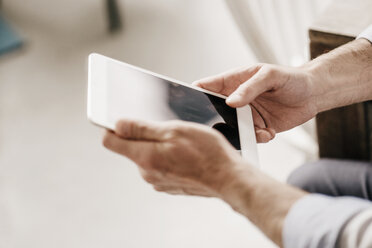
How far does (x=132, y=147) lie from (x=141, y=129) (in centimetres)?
3

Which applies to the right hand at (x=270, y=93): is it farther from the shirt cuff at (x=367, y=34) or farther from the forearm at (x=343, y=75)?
the shirt cuff at (x=367, y=34)

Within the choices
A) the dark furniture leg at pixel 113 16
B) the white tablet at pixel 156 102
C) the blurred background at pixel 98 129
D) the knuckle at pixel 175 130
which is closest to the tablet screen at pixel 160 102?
the white tablet at pixel 156 102

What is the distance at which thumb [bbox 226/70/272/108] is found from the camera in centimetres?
85

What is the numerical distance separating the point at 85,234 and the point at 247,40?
28.4 inches

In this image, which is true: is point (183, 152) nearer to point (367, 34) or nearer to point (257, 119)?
point (257, 119)

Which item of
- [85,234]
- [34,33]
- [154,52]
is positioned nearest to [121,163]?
[85,234]

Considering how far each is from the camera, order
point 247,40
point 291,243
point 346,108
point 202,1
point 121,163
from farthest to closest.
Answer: point 202,1 → point 121,163 → point 247,40 → point 346,108 → point 291,243

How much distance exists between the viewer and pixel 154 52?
76.8 inches

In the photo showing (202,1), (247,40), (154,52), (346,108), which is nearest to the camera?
(346,108)

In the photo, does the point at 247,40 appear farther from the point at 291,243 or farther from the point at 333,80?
the point at 291,243

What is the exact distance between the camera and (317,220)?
1.98 feet

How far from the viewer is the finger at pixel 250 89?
0.85 m

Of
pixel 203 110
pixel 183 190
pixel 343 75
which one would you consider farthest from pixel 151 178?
pixel 343 75

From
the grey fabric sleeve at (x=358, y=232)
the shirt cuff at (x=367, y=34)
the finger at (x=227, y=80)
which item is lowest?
the grey fabric sleeve at (x=358, y=232)
